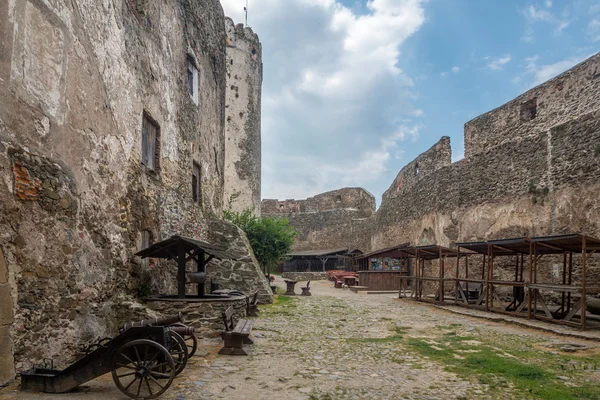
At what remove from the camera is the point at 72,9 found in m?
6.25

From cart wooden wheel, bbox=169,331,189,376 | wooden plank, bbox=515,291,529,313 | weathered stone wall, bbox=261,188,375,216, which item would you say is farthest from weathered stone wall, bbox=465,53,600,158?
weathered stone wall, bbox=261,188,375,216

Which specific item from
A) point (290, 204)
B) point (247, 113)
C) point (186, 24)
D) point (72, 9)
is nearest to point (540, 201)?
point (186, 24)

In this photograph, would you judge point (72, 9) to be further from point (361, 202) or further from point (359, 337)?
point (361, 202)

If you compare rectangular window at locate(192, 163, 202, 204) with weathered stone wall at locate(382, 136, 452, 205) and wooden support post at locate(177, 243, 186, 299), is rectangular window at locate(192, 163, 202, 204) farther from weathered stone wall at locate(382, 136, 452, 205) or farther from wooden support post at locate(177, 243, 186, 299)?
weathered stone wall at locate(382, 136, 452, 205)

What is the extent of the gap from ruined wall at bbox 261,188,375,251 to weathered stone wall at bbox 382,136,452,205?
9.69 metres

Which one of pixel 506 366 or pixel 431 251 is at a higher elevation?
pixel 431 251

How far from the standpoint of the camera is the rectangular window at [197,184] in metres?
12.9

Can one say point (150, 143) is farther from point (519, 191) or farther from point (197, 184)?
point (519, 191)

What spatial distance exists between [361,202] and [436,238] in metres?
20.5

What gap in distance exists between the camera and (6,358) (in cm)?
473

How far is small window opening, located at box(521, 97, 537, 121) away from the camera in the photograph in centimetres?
1886

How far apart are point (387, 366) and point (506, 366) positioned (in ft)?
5.32

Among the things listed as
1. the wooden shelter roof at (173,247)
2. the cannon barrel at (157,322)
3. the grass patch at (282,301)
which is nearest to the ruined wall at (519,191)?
the grass patch at (282,301)

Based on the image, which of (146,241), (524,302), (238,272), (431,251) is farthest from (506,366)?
(431,251)
